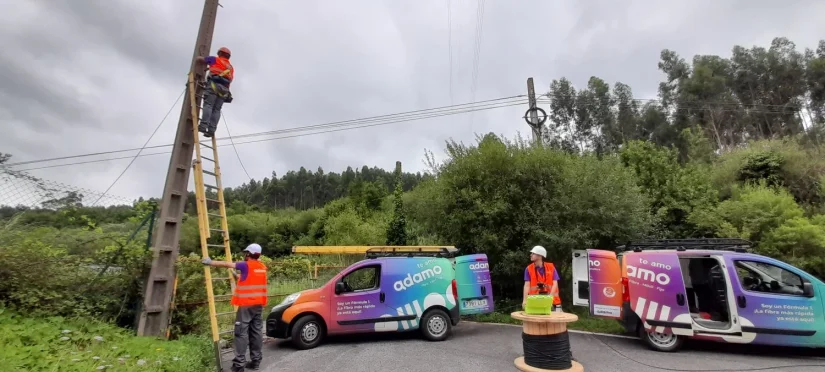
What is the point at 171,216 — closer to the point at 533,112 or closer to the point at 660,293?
the point at 660,293

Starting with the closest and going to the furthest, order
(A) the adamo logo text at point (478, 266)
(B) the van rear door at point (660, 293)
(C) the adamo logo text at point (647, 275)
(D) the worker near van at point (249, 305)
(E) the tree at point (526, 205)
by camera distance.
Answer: (D) the worker near van at point (249, 305) → (B) the van rear door at point (660, 293) → (C) the adamo logo text at point (647, 275) → (A) the adamo logo text at point (478, 266) → (E) the tree at point (526, 205)

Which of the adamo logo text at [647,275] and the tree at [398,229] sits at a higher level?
the tree at [398,229]

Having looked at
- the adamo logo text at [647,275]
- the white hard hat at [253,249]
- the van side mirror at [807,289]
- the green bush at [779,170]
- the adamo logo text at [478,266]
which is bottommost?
the van side mirror at [807,289]

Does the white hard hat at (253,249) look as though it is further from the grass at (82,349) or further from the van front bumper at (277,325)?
the van front bumper at (277,325)

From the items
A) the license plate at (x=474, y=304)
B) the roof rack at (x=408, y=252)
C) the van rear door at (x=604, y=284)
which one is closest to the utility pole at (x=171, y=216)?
the roof rack at (x=408, y=252)

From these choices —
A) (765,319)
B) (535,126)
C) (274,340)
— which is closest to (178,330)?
(274,340)

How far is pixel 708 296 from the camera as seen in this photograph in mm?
8242

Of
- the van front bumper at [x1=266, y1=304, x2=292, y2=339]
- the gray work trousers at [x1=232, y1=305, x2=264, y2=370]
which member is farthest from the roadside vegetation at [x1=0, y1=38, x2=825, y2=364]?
the van front bumper at [x1=266, y1=304, x2=292, y2=339]

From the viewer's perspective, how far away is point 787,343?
275 inches

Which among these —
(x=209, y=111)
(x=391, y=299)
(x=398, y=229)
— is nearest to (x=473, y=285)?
(x=391, y=299)

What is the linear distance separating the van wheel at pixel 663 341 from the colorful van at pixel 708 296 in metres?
0.02

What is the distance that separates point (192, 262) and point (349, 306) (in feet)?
9.74

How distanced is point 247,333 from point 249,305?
16.4 inches

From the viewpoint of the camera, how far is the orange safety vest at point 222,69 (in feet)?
24.6
